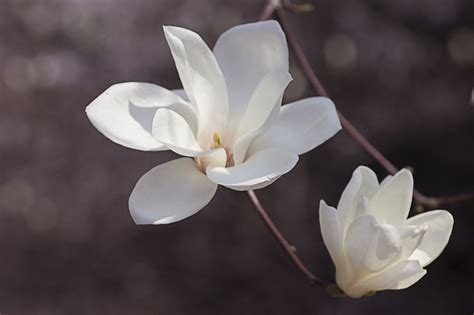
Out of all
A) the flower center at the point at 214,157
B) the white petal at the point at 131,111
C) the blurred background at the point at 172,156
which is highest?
the white petal at the point at 131,111

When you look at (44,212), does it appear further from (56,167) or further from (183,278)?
(183,278)

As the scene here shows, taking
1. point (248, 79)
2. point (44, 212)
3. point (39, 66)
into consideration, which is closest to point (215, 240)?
point (44, 212)

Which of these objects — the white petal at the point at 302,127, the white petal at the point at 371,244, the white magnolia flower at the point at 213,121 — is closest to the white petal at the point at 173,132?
the white magnolia flower at the point at 213,121

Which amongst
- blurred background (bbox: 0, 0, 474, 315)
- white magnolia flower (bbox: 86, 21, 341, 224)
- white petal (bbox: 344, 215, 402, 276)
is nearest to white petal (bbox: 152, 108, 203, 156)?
white magnolia flower (bbox: 86, 21, 341, 224)

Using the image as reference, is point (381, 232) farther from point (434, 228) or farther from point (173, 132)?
point (173, 132)

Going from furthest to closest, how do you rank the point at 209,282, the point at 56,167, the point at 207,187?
the point at 56,167 → the point at 209,282 → the point at 207,187

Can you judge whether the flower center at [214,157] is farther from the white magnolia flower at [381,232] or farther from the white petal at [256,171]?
the white magnolia flower at [381,232]

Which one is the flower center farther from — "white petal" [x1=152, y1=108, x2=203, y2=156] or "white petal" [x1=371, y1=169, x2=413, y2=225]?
"white petal" [x1=371, y1=169, x2=413, y2=225]
